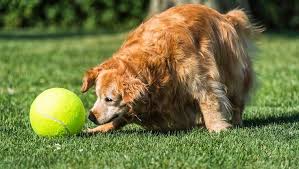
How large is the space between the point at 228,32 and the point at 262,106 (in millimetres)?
1991

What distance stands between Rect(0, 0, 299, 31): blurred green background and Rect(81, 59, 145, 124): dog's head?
1754 centimetres

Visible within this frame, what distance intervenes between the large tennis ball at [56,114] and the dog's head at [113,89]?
191 millimetres

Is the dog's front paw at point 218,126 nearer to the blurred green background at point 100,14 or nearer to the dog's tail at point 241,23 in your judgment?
the dog's tail at point 241,23

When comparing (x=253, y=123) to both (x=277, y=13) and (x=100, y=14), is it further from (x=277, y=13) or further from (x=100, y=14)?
(x=100, y=14)

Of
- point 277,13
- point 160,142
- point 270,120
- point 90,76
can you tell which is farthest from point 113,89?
point 277,13

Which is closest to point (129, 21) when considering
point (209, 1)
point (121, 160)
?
point (209, 1)

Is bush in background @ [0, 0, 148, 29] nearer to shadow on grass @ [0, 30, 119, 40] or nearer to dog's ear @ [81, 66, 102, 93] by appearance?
shadow on grass @ [0, 30, 119, 40]

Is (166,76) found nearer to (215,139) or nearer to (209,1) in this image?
(215,139)

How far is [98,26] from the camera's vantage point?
2570 cm

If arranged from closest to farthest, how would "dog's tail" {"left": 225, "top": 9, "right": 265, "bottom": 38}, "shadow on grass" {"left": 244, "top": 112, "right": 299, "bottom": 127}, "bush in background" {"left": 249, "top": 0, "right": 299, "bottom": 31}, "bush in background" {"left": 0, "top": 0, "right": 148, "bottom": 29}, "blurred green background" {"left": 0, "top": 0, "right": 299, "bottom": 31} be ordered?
"shadow on grass" {"left": 244, "top": 112, "right": 299, "bottom": 127} < "dog's tail" {"left": 225, "top": 9, "right": 265, "bottom": 38} < "bush in background" {"left": 249, "top": 0, "right": 299, "bottom": 31} < "blurred green background" {"left": 0, "top": 0, "right": 299, "bottom": 31} < "bush in background" {"left": 0, "top": 0, "right": 148, "bottom": 29}

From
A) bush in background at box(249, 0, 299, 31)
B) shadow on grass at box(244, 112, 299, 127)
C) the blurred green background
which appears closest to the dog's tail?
shadow on grass at box(244, 112, 299, 127)

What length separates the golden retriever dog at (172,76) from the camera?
253 inches

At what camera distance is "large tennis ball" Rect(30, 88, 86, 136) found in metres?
6.27

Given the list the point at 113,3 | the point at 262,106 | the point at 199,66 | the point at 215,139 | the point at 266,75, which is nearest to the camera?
the point at 215,139
